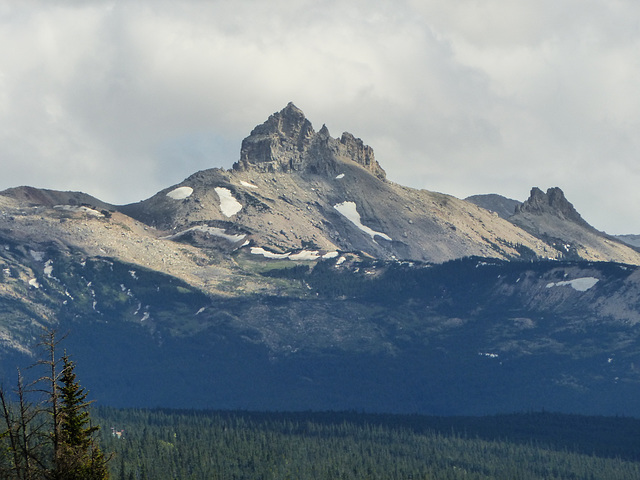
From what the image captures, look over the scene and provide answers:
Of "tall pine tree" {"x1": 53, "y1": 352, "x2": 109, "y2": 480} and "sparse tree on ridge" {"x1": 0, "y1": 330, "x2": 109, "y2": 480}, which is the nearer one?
"sparse tree on ridge" {"x1": 0, "y1": 330, "x2": 109, "y2": 480}

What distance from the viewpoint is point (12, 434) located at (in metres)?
85.2

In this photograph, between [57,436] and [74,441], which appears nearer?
[57,436]

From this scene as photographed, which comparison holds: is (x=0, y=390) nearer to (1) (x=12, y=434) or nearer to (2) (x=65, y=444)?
(1) (x=12, y=434)

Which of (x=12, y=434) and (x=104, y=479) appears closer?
(x=12, y=434)

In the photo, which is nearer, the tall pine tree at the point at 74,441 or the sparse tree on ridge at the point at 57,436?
the sparse tree on ridge at the point at 57,436

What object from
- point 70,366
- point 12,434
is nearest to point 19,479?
point 12,434

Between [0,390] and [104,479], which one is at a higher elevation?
[0,390]

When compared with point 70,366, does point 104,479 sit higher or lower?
lower

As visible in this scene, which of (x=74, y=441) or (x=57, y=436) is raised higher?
(x=57, y=436)

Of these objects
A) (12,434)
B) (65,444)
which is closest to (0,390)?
(12,434)

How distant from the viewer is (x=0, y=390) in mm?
86438

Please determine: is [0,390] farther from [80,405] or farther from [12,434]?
[80,405]

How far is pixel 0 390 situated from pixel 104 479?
48.6 ft

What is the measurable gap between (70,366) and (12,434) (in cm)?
1294
